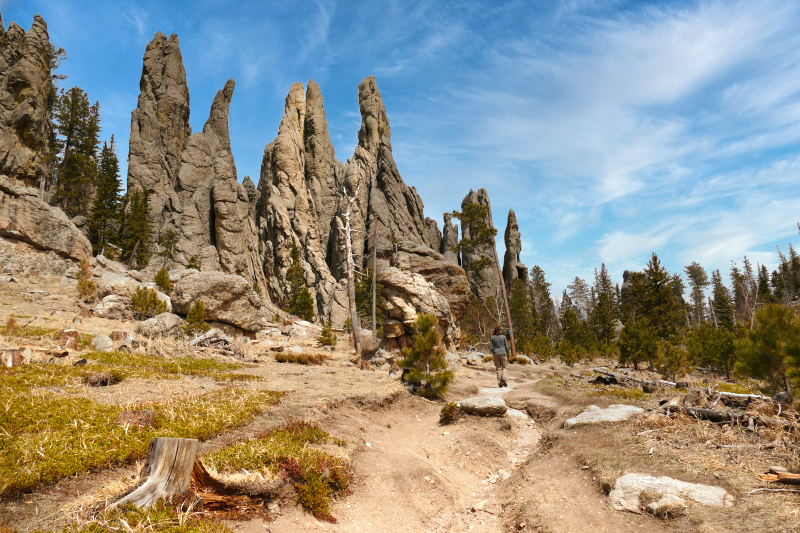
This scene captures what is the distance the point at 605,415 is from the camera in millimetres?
8273

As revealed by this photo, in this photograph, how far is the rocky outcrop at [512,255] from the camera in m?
70.6

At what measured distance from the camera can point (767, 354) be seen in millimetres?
8797

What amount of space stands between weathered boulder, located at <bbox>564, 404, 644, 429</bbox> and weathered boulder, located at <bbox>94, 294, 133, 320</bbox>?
21.5 meters

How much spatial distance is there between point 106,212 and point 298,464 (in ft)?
169

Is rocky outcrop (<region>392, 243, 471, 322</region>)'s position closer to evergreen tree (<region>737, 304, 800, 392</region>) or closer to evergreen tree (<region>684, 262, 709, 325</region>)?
evergreen tree (<region>737, 304, 800, 392</region>)

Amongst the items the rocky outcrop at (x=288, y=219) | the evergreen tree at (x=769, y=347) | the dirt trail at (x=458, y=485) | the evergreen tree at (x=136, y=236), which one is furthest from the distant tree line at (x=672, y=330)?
the evergreen tree at (x=136, y=236)

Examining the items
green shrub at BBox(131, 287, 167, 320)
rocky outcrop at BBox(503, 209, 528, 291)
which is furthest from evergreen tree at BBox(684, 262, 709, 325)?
green shrub at BBox(131, 287, 167, 320)

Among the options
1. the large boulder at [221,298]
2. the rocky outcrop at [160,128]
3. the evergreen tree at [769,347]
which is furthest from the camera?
the rocky outcrop at [160,128]

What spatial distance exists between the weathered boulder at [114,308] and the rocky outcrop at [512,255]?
58.9 meters

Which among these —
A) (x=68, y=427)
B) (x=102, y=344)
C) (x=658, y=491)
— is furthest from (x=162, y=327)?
(x=658, y=491)

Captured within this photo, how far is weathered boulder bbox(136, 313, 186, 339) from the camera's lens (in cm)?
1664

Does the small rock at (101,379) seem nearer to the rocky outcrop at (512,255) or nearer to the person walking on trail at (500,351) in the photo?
the person walking on trail at (500,351)

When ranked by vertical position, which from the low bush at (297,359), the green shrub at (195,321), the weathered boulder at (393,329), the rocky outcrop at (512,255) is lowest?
the low bush at (297,359)

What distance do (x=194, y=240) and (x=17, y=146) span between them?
2060cm
